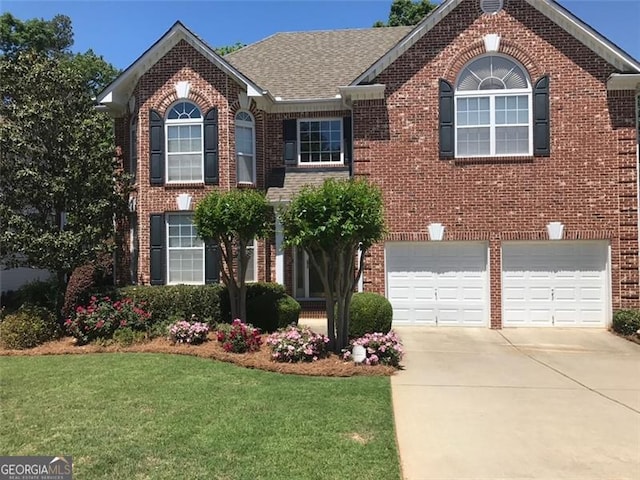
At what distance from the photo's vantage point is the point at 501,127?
13.2 meters

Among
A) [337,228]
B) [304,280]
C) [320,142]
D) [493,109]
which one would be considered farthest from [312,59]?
[337,228]

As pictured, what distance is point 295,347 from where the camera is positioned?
28.5 feet

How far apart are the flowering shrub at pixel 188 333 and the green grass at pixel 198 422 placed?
5.70 ft

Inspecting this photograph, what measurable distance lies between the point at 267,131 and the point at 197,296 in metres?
5.62

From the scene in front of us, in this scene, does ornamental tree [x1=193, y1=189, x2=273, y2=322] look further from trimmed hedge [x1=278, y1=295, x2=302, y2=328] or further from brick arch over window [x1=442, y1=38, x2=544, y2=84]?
brick arch over window [x1=442, y1=38, x2=544, y2=84]

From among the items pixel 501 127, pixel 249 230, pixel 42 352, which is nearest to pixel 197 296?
pixel 249 230

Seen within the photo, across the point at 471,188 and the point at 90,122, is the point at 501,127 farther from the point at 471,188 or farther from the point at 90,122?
the point at 90,122

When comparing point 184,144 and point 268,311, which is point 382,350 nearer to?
point 268,311

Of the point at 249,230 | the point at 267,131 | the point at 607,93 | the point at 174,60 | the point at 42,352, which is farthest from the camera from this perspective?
the point at 267,131

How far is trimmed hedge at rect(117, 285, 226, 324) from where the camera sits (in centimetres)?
1189

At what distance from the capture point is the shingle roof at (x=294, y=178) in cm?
1427

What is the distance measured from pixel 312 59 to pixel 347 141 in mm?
4328

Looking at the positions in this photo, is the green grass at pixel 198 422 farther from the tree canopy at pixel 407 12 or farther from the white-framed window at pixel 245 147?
the tree canopy at pixel 407 12

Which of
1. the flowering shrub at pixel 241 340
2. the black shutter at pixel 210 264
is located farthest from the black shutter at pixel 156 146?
the flowering shrub at pixel 241 340
